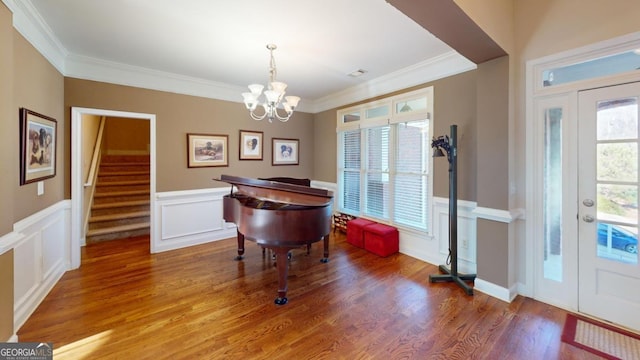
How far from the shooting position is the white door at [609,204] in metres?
1.96

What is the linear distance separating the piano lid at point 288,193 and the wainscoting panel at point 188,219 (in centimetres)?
157

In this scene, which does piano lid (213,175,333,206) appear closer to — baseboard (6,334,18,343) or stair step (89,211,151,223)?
baseboard (6,334,18,343)

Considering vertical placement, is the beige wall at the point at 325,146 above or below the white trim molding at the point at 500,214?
above

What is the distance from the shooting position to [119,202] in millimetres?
4812

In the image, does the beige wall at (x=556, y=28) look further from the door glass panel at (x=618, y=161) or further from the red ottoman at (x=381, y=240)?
the red ottoman at (x=381, y=240)

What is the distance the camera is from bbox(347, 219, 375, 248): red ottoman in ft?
13.1

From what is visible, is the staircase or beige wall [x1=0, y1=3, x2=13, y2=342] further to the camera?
the staircase

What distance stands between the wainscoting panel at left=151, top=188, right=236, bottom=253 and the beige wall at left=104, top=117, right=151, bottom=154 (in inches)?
140

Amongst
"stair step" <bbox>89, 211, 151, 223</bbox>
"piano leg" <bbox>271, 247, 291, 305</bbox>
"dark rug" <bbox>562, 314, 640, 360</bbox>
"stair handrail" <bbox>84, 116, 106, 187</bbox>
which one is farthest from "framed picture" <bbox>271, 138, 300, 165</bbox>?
"dark rug" <bbox>562, 314, 640, 360</bbox>

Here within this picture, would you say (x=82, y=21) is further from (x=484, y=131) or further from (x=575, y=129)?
(x=575, y=129)

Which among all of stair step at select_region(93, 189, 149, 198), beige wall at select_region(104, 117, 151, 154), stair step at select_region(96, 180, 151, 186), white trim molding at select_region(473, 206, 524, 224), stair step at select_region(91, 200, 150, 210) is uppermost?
beige wall at select_region(104, 117, 151, 154)

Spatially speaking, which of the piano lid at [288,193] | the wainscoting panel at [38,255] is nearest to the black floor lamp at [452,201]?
the piano lid at [288,193]

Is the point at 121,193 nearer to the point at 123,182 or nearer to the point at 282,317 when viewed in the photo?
the point at 123,182

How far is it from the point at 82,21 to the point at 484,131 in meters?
4.10
